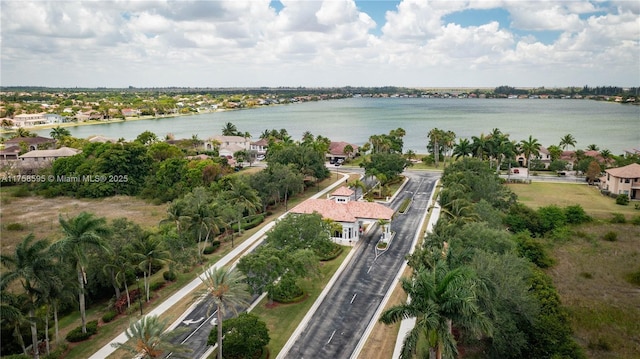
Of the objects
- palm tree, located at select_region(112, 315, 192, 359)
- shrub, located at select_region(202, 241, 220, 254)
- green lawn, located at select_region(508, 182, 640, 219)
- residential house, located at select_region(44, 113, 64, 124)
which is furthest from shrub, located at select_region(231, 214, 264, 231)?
residential house, located at select_region(44, 113, 64, 124)

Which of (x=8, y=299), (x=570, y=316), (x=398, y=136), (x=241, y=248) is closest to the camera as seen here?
(x=8, y=299)

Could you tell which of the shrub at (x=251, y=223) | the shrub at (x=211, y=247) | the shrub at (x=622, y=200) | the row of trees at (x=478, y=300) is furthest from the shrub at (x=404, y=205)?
the shrub at (x=622, y=200)

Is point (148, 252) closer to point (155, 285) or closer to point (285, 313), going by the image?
point (155, 285)

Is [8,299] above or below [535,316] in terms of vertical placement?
above

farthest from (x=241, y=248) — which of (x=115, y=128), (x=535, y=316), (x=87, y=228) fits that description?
(x=115, y=128)

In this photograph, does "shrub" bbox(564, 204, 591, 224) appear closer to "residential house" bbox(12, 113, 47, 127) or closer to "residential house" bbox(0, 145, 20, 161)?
"residential house" bbox(0, 145, 20, 161)

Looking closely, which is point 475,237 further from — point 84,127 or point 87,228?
point 84,127

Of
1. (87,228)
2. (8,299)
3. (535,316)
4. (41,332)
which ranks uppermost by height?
(87,228)

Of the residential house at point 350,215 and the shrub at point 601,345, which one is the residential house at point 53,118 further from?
the shrub at point 601,345
